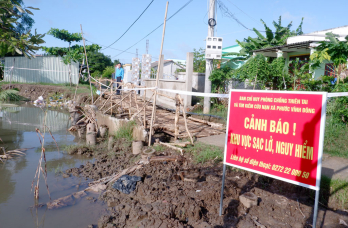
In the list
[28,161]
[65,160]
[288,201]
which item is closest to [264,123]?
[288,201]

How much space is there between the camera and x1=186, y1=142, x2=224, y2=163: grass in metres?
5.86

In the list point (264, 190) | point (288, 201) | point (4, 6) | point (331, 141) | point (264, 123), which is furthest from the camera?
point (331, 141)

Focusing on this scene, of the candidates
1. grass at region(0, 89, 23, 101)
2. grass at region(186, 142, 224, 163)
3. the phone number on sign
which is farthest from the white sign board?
grass at region(0, 89, 23, 101)

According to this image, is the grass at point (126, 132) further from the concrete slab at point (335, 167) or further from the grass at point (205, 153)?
the concrete slab at point (335, 167)

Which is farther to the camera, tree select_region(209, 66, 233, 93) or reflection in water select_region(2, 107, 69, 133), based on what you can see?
tree select_region(209, 66, 233, 93)

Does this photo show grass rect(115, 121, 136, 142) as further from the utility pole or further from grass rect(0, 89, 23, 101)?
grass rect(0, 89, 23, 101)

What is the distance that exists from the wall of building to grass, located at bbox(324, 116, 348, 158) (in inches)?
787

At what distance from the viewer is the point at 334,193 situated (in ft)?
14.1

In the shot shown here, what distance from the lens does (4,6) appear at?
3.82 m

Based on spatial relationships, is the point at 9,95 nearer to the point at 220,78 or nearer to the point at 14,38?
the point at 220,78

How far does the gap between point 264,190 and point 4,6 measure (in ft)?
15.8

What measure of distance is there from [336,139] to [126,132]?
17.8 feet

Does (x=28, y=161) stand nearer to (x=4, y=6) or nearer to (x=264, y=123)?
(x=4, y=6)

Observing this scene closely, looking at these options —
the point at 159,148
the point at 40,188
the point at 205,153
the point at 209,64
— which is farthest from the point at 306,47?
the point at 40,188
